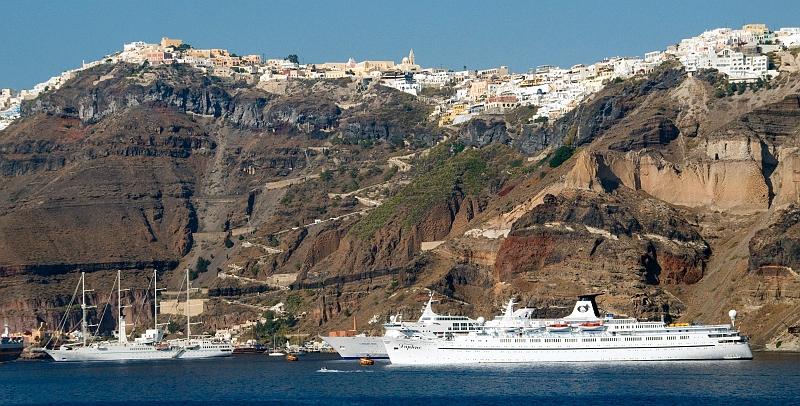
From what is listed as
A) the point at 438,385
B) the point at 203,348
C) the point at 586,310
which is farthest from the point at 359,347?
the point at 438,385

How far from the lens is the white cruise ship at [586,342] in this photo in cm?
12962

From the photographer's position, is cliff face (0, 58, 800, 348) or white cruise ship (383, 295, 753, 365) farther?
cliff face (0, 58, 800, 348)

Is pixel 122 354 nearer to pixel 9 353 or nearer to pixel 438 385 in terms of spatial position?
pixel 9 353

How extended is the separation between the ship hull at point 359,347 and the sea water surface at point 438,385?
6215mm

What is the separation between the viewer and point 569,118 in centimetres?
19625

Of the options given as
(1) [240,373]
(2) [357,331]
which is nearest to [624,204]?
(2) [357,331]

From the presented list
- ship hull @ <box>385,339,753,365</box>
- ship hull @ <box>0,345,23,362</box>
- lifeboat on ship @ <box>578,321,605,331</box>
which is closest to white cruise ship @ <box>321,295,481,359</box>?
ship hull @ <box>385,339,753,365</box>

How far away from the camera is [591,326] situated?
131375 millimetres

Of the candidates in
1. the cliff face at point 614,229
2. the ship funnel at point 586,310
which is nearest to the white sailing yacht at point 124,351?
the cliff face at point 614,229

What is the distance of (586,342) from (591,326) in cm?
124

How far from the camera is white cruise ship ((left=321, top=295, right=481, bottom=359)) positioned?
446 ft

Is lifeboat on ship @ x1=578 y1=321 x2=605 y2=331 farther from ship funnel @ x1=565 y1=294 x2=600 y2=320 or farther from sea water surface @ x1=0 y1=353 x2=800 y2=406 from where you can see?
sea water surface @ x1=0 y1=353 x2=800 y2=406

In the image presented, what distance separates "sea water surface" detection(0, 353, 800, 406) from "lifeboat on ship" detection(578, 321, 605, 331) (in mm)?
2953

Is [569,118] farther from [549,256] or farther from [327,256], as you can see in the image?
[549,256]
